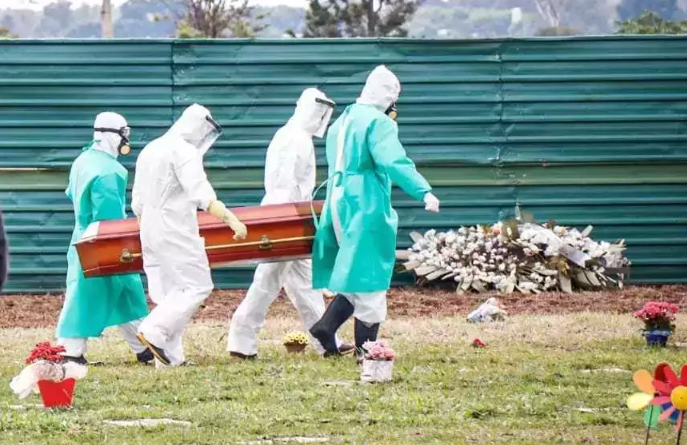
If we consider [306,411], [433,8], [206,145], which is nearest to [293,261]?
[206,145]

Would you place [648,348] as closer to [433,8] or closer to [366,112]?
[366,112]

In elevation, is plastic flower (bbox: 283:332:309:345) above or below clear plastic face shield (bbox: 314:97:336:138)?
below

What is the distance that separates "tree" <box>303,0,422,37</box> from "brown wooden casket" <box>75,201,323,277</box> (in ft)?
101

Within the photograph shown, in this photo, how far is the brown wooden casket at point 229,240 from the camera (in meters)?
11.1

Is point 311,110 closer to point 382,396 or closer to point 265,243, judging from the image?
point 265,243

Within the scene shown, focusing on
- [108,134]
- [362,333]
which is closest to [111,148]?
[108,134]

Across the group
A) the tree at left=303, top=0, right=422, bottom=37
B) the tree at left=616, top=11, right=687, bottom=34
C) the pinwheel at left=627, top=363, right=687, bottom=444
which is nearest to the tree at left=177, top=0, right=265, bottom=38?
the tree at left=303, top=0, right=422, bottom=37

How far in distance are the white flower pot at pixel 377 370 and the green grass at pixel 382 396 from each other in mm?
100

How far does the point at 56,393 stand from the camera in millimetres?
8961

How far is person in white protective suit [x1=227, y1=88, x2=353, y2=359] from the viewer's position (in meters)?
11.6

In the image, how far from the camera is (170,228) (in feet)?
36.3

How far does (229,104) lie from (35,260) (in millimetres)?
2391

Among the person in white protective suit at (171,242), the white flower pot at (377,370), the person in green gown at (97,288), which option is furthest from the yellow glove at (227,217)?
the white flower pot at (377,370)

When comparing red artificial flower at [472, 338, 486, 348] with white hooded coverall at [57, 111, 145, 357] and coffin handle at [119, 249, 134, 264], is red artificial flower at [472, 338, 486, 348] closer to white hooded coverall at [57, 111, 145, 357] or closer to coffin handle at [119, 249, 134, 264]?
white hooded coverall at [57, 111, 145, 357]
